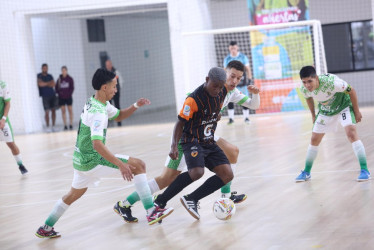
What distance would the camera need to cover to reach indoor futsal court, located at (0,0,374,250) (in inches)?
213

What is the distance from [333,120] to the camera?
7.14 metres

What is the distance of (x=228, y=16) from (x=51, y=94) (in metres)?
5.77

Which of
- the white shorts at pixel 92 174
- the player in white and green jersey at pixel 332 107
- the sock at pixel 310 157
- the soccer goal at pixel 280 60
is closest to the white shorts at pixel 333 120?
the player in white and green jersey at pixel 332 107

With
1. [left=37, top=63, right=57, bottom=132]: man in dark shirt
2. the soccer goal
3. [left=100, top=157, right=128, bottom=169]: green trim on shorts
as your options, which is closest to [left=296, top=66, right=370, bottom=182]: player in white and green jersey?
[left=100, top=157, right=128, bottom=169]: green trim on shorts

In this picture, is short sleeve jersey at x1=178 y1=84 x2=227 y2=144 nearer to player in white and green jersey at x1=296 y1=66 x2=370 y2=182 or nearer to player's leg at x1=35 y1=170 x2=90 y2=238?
player's leg at x1=35 y1=170 x2=90 y2=238

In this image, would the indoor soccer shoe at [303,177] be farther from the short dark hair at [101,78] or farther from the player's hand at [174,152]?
the short dark hair at [101,78]

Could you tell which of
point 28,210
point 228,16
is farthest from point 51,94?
point 28,210

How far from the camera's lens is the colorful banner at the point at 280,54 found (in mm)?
18250

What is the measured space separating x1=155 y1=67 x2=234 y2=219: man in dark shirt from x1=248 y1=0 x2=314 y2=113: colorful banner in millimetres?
12866

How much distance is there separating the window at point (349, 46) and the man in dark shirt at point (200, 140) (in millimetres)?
14991

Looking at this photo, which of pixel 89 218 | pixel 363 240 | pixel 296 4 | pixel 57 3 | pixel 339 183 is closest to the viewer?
pixel 363 240

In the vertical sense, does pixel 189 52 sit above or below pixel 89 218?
above

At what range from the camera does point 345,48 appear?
65.9 ft

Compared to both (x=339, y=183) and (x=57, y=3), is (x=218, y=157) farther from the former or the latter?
(x=57, y=3)
